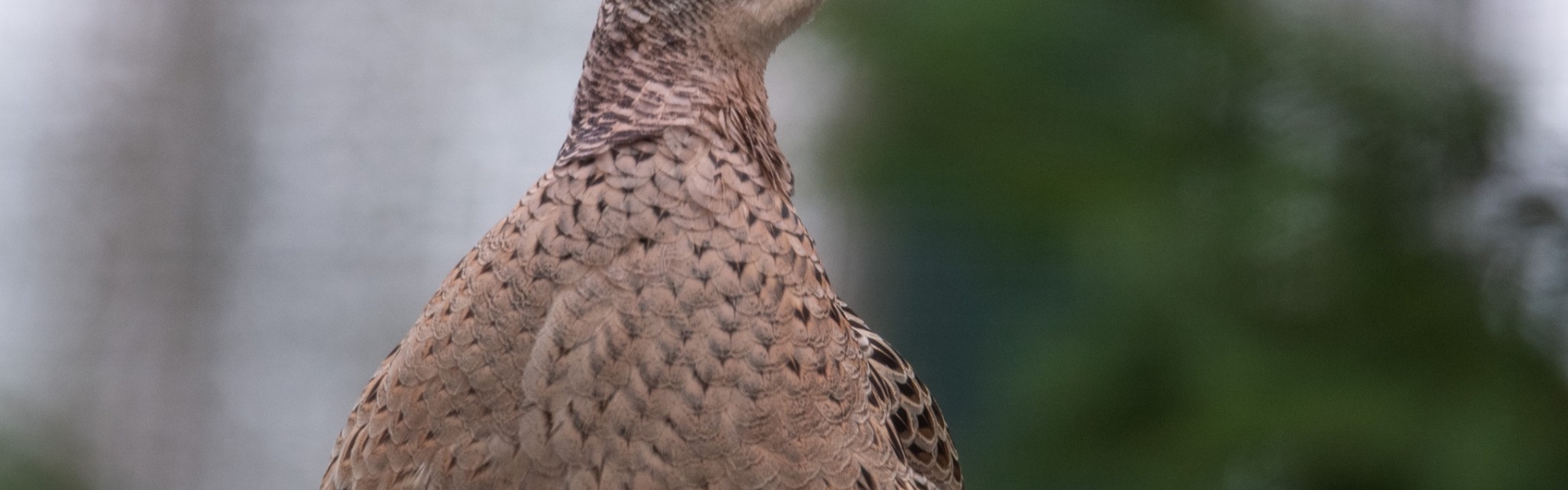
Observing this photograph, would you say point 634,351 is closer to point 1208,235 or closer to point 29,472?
point 1208,235

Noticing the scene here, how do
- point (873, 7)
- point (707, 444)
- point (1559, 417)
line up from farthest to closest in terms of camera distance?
point (873, 7) → point (1559, 417) → point (707, 444)

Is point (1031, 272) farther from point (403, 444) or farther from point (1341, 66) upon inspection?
point (403, 444)

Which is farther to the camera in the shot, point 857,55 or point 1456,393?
point 857,55

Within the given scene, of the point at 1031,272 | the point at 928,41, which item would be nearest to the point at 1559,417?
the point at 1031,272

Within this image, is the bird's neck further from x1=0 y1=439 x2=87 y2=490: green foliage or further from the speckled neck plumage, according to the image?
x1=0 y1=439 x2=87 y2=490: green foliage

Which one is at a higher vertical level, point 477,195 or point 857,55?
point 857,55

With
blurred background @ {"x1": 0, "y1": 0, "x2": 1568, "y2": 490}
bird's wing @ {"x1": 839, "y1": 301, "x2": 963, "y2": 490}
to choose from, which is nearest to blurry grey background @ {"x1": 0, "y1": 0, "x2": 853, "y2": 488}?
blurred background @ {"x1": 0, "y1": 0, "x2": 1568, "y2": 490}

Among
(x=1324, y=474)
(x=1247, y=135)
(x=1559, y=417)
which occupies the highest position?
(x=1247, y=135)

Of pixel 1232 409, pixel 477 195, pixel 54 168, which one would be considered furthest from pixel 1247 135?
pixel 54 168

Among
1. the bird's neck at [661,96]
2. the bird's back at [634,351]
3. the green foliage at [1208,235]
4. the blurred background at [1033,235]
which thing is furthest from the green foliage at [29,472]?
the bird's neck at [661,96]

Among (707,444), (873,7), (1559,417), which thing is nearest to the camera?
(707,444)
